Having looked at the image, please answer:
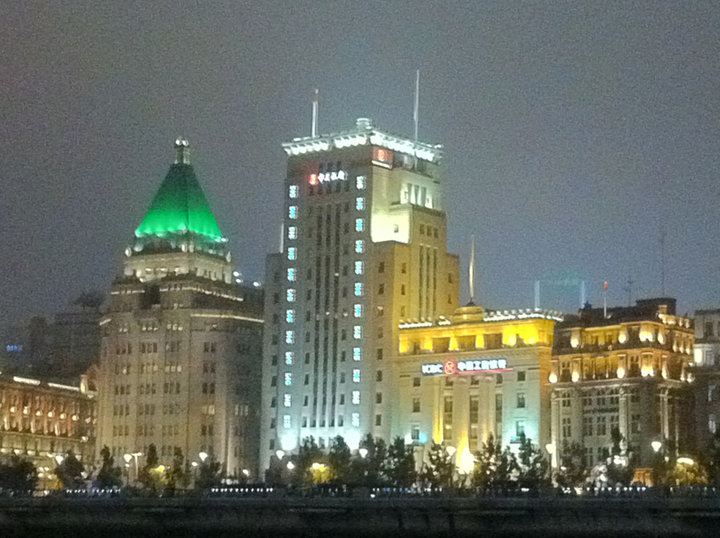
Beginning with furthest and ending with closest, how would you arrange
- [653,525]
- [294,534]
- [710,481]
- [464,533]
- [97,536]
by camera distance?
[710,481] < [97,536] < [294,534] < [464,533] < [653,525]

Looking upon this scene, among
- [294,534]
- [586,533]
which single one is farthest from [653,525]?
[294,534]

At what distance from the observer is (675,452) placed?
199 meters

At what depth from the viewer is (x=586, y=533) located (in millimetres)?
132625

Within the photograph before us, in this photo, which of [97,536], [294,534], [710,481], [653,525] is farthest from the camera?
[710,481]

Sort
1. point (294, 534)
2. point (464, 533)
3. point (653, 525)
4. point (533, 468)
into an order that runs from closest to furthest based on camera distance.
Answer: point (653, 525) < point (464, 533) < point (294, 534) < point (533, 468)

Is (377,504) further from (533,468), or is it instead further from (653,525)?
(533,468)

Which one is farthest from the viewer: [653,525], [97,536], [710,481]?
[710,481]

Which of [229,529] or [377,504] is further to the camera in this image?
[229,529]

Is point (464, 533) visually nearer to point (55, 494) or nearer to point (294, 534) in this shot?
point (294, 534)

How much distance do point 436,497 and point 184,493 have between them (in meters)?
34.5

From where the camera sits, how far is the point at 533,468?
198 metres

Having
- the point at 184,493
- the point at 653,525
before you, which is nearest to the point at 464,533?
the point at 653,525

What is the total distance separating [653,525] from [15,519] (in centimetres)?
6068

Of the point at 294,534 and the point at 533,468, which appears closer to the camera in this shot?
the point at 294,534
